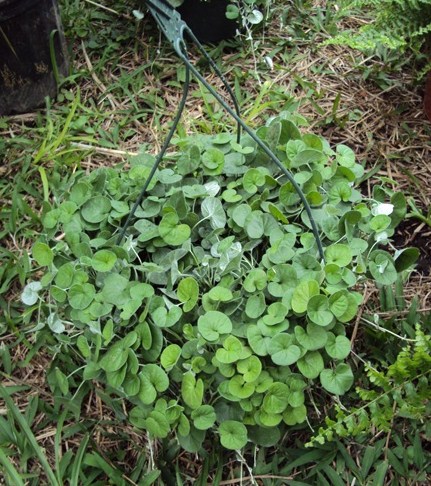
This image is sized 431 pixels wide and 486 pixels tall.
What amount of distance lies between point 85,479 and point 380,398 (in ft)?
2.45

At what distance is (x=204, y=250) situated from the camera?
5.02 feet

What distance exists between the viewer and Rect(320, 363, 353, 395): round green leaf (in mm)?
1345

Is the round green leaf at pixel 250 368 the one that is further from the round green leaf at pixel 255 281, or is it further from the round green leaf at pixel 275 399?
the round green leaf at pixel 255 281

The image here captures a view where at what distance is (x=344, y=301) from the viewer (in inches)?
53.0

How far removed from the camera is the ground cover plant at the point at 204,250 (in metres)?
1.52

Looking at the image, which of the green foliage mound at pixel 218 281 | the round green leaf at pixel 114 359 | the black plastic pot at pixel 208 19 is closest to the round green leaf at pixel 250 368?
the green foliage mound at pixel 218 281

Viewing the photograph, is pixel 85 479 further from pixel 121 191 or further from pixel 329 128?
pixel 329 128

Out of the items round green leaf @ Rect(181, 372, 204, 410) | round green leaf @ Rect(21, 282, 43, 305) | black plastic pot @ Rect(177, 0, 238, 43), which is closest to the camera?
round green leaf @ Rect(181, 372, 204, 410)

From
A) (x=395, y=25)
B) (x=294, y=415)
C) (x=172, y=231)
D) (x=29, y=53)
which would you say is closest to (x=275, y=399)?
(x=294, y=415)

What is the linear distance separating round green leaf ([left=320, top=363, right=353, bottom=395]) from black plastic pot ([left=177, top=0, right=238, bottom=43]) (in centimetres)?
156

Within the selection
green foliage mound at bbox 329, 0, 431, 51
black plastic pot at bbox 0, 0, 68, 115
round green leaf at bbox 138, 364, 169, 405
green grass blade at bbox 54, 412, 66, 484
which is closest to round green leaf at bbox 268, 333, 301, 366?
round green leaf at bbox 138, 364, 169, 405

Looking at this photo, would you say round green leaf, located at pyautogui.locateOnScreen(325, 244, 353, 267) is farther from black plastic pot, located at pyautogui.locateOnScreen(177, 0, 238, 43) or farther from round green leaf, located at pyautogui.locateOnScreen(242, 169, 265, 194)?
black plastic pot, located at pyautogui.locateOnScreen(177, 0, 238, 43)

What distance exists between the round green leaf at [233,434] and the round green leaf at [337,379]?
20cm

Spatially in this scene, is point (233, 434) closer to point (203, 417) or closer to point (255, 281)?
point (203, 417)
